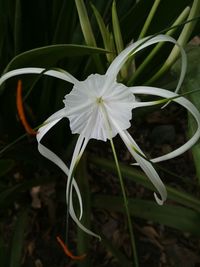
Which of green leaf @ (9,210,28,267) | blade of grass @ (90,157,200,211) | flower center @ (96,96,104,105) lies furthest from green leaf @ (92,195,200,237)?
flower center @ (96,96,104,105)

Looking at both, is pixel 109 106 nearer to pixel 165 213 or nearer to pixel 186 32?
pixel 186 32

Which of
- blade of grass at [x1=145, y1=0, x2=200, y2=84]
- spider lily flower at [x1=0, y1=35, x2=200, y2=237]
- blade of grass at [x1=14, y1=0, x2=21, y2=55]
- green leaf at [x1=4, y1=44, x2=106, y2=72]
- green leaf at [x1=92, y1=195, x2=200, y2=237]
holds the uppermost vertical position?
blade of grass at [x1=14, y1=0, x2=21, y2=55]

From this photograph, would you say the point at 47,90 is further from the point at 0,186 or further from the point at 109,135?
the point at 109,135

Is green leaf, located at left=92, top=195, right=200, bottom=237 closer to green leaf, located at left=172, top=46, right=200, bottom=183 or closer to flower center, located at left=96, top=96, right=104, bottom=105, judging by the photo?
green leaf, located at left=172, top=46, right=200, bottom=183

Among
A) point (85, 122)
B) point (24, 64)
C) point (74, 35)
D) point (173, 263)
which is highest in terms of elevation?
point (74, 35)

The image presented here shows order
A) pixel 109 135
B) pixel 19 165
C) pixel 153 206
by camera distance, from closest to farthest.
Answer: pixel 109 135, pixel 153 206, pixel 19 165

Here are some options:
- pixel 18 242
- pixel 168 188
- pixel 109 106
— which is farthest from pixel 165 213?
pixel 109 106

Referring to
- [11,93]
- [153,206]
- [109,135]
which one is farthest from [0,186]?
[109,135]
